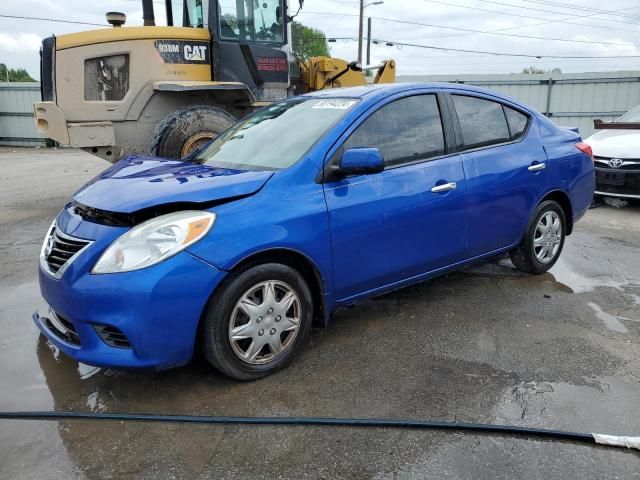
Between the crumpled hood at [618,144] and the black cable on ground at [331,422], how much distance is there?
20.5 feet

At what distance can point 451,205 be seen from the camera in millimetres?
3857

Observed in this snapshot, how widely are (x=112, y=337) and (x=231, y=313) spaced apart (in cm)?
61

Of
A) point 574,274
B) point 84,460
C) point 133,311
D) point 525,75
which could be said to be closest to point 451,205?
point 574,274

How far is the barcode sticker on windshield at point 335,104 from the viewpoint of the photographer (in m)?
3.66

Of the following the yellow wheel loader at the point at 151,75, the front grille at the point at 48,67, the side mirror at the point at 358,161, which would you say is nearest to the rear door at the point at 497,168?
the side mirror at the point at 358,161

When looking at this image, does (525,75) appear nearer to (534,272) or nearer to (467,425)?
(534,272)

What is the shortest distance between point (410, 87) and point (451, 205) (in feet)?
3.02

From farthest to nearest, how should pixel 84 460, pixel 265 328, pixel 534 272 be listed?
pixel 534 272
pixel 265 328
pixel 84 460

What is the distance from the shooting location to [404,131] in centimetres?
378

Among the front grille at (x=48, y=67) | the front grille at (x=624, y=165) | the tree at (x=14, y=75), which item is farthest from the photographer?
the tree at (x=14, y=75)

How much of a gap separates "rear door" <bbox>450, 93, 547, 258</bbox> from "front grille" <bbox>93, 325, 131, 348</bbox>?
2.56 meters

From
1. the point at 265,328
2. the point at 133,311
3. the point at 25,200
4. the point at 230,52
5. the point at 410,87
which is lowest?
the point at 25,200

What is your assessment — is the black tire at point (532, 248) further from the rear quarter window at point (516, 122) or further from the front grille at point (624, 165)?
the front grille at point (624, 165)

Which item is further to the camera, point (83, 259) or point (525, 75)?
point (525, 75)
